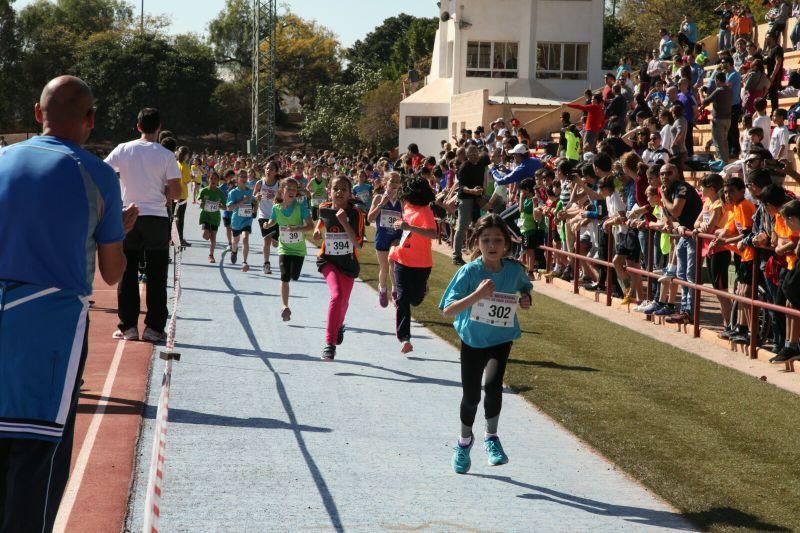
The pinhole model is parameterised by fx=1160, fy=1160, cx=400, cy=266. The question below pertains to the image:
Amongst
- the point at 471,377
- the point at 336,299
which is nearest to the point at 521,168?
the point at 336,299

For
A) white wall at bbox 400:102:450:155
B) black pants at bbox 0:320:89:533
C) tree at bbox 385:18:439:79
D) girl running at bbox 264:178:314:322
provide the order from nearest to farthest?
black pants at bbox 0:320:89:533 → girl running at bbox 264:178:314:322 → white wall at bbox 400:102:450:155 → tree at bbox 385:18:439:79

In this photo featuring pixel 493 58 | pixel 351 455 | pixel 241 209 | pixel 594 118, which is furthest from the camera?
pixel 493 58

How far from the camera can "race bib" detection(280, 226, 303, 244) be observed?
14.1 metres

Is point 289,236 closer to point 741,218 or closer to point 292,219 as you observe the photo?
point 292,219

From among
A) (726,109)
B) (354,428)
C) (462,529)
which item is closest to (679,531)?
(462,529)

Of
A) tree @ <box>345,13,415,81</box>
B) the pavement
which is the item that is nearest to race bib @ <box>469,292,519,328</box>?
the pavement

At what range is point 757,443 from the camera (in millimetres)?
8945

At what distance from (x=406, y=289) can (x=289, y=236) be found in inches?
94.6

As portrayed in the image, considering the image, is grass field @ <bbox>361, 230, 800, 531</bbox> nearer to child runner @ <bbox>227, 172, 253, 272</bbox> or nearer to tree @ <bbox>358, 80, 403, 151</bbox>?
child runner @ <bbox>227, 172, 253, 272</bbox>

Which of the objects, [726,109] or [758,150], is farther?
[726,109]

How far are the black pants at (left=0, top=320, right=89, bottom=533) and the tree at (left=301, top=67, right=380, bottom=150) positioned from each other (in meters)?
79.2

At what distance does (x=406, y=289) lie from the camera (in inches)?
484

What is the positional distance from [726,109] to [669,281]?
7.23m

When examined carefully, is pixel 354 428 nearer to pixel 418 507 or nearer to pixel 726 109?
pixel 418 507
